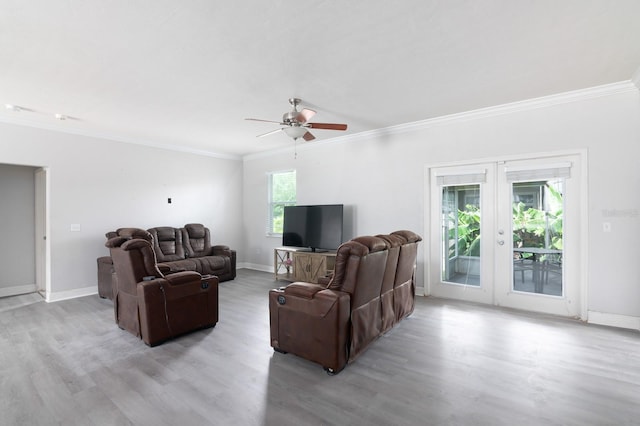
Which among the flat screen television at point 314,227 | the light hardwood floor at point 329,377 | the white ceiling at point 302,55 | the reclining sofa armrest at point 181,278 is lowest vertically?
the light hardwood floor at point 329,377

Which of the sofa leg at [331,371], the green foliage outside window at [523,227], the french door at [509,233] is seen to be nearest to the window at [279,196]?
the french door at [509,233]

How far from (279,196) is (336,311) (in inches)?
196

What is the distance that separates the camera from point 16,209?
17.8ft

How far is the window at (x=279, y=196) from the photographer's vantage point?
7.06 meters

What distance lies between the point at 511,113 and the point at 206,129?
471cm

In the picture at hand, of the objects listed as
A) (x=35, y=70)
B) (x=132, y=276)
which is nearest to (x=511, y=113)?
(x=132, y=276)

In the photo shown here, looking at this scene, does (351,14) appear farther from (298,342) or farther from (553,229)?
(553,229)

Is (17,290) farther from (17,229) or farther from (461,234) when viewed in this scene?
(461,234)

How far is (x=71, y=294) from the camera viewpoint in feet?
17.0

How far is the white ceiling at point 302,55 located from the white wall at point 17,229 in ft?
4.16

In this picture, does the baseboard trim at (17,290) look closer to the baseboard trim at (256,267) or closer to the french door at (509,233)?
the baseboard trim at (256,267)

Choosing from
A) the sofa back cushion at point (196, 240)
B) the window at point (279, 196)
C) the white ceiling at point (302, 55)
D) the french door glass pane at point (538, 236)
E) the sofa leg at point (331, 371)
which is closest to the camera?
the white ceiling at point (302, 55)

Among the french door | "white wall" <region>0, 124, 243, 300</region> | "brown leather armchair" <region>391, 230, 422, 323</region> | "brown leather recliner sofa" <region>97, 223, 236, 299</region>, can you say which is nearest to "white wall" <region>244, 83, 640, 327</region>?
the french door

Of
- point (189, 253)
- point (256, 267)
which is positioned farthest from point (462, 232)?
point (189, 253)
